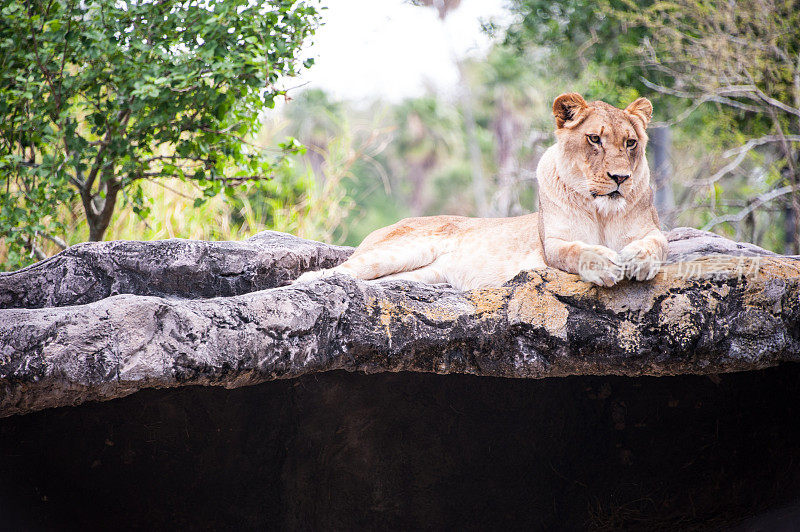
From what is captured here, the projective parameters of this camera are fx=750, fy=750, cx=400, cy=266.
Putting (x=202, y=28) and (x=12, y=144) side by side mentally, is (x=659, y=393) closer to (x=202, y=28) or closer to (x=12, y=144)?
(x=202, y=28)

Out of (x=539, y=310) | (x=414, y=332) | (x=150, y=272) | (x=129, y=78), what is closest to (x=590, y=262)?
(x=539, y=310)

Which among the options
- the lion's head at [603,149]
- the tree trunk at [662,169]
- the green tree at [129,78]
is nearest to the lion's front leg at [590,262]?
the lion's head at [603,149]

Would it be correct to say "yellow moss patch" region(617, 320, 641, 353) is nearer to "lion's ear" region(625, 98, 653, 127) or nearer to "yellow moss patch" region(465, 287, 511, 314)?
"yellow moss patch" region(465, 287, 511, 314)

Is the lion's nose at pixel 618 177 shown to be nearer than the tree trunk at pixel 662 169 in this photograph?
Yes

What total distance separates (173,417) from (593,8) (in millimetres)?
7138

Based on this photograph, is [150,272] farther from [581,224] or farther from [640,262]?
[640,262]

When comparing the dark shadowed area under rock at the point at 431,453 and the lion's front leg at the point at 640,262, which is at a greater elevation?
the lion's front leg at the point at 640,262

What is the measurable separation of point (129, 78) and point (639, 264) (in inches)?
127

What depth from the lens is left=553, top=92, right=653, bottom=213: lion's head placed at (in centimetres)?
334

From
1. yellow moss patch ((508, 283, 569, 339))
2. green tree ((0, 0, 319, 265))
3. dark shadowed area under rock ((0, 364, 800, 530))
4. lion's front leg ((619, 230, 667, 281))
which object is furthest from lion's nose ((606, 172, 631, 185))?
green tree ((0, 0, 319, 265))

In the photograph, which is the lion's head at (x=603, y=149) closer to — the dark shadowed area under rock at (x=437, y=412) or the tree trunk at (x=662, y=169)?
the dark shadowed area under rock at (x=437, y=412)

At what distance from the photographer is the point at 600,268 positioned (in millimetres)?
2814

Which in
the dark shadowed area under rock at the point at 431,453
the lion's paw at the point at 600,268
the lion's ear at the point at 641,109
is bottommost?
the dark shadowed area under rock at the point at 431,453

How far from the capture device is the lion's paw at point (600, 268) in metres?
2.78
